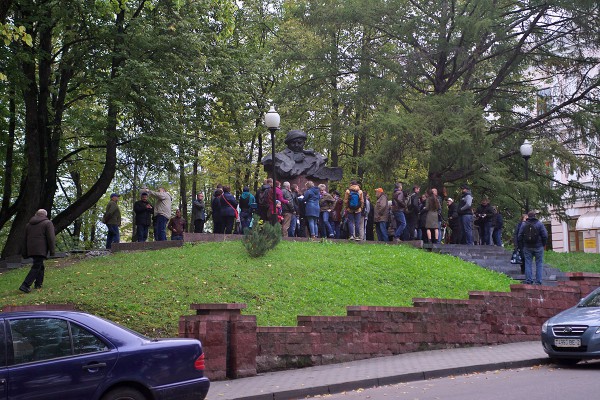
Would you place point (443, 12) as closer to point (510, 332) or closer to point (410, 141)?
point (410, 141)

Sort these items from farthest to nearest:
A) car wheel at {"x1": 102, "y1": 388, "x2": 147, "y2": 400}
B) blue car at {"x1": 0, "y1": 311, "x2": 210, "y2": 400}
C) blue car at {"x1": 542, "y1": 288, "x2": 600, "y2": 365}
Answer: blue car at {"x1": 542, "y1": 288, "x2": 600, "y2": 365}, car wheel at {"x1": 102, "y1": 388, "x2": 147, "y2": 400}, blue car at {"x1": 0, "y1": 311, "x2": 210, "y2": 400}

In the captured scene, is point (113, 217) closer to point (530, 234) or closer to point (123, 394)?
point (530, 234)

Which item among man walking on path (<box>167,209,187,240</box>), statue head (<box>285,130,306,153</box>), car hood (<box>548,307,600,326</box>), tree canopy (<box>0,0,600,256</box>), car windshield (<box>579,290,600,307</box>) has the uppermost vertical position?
tree canopy (<box>0,0,600,256</box>)

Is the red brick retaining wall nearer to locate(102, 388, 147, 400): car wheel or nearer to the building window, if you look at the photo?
locate(102, 388, 147, 400): car wheel

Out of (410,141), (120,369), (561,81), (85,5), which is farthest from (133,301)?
(561,81)

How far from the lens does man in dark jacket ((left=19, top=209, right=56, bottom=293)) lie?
55.1 ft

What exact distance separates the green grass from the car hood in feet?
12.9

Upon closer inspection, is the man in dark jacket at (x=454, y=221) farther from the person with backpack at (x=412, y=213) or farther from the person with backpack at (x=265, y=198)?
the person with backpack at (x=265, y=198)

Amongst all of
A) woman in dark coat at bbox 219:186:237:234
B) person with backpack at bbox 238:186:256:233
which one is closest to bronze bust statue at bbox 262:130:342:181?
person with backpack at bbox 238:186:256:233

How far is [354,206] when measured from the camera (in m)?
22.7

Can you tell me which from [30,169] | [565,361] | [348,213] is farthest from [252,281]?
[30,169]

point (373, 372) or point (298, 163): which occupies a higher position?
point (298, 163)

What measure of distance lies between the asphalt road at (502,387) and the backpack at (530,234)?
665 centimetres

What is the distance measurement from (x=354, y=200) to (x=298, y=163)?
3.47 meters
